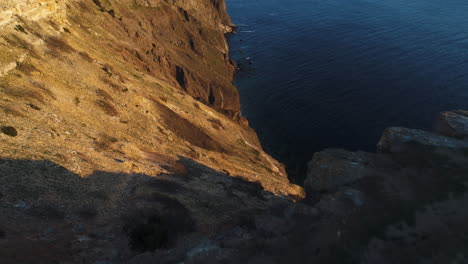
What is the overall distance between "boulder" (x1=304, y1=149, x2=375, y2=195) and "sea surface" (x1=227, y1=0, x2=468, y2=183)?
13.3 m

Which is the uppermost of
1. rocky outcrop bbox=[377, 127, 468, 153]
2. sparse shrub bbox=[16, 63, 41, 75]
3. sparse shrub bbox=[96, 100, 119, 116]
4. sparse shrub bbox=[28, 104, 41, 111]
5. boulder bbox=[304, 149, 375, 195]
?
sparse shrub bbox=[16, 63, 41, 75]

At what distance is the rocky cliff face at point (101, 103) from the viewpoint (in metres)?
29.0

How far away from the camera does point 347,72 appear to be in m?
94.0

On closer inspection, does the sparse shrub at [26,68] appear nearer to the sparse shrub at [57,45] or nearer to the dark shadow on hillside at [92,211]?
the sparse shrub at [57,45]

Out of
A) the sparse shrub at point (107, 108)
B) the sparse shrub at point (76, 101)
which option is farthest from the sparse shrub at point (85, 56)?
the sparse shrub at point (76, 101)

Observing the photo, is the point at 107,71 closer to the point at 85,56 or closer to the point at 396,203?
the point at 85,56

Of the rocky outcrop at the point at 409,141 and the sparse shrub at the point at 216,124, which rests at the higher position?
the rocky outcrop at the point at 409,141

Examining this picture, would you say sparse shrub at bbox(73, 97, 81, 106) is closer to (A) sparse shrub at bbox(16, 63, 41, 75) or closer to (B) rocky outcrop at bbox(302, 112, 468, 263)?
(A) sparse shrub at bbox(16, 63, 41, 75)

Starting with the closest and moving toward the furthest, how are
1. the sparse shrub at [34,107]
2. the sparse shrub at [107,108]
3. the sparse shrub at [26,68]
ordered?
the sparse shrub at [34,107]
the sparse shrub at [26,68]
the sparse shrub at [107,108]

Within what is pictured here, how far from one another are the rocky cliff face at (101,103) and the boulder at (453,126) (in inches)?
1027

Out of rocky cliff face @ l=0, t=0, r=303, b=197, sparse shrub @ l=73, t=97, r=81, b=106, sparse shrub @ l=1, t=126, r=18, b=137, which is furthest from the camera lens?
sparse shrub @ l=73, t=97, r=81, b=106

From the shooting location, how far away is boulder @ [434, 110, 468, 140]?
4607 centimetres

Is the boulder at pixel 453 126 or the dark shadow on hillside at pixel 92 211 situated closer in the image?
the dark shadow on hillside at pixel 92 211

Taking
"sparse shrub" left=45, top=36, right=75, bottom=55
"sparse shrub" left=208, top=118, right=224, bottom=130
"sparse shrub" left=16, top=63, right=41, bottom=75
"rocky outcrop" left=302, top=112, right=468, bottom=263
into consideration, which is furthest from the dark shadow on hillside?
"sparse shrub" left=208, top=118, right=224, bottom=130
